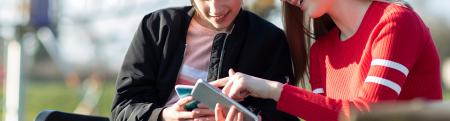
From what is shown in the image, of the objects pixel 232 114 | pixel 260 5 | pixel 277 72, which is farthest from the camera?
pixel 260 5

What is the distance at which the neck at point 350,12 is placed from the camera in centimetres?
237

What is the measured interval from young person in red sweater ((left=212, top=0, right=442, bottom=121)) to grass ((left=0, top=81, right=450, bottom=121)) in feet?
30.5

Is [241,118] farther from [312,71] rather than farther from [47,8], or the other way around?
[47,8]

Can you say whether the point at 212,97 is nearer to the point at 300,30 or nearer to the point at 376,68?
the point at 376,68

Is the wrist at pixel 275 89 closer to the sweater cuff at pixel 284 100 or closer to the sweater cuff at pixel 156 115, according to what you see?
the sweater cuff at pixel 284 100

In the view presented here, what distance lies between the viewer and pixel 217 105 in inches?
82.9

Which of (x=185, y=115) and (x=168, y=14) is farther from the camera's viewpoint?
(x=168, y=14)

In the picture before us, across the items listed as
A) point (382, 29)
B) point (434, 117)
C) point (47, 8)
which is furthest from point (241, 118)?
point (47, 8)

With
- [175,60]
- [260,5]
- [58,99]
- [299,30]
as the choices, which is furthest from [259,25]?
[58,99]

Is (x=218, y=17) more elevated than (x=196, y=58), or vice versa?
(x=218, y=17)

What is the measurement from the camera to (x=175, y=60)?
2.44 metres

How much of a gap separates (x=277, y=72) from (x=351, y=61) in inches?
7.1

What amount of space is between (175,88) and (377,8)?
0.49 m

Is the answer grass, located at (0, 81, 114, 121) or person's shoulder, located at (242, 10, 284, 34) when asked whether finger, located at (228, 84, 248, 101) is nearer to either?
person's shoulder, located at (242, 10, 284, 34)
